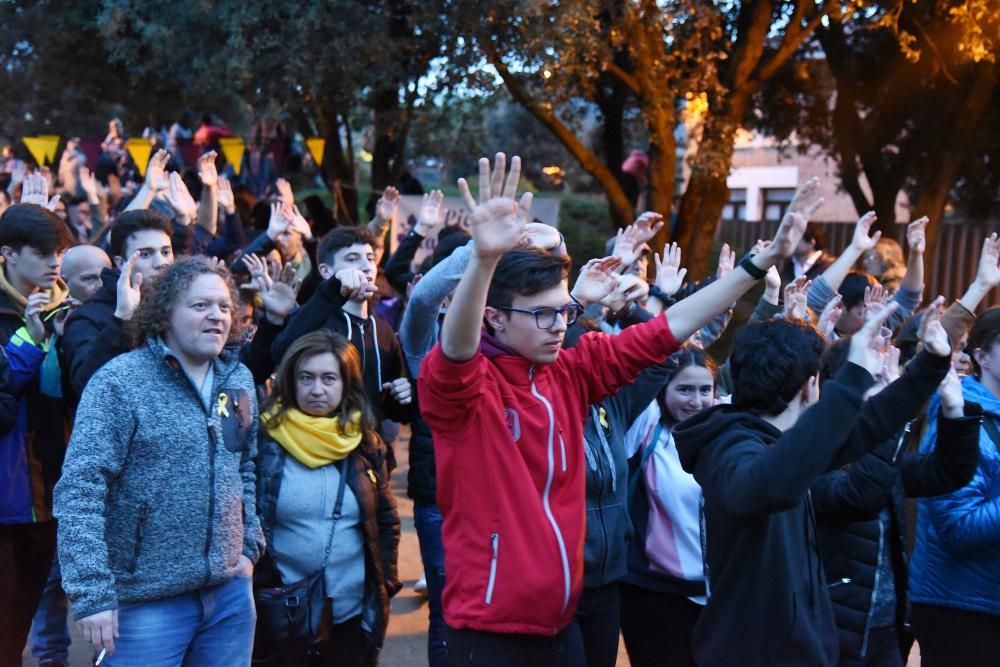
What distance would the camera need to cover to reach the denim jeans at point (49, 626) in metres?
4.91

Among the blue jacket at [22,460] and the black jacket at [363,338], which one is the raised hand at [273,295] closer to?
the black jacket at [363,338]

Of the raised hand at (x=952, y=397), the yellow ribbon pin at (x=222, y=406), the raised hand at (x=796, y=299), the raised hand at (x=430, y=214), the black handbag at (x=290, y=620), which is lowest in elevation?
the black handbag at (x=290, y=620)

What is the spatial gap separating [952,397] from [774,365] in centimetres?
80

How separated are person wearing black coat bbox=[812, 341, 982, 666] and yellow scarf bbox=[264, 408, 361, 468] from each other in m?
1.76

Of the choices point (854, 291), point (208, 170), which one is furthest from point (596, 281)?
point (208, 170)

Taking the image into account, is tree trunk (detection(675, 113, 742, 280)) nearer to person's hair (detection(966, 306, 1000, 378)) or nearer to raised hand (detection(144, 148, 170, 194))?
raised hand (detection(144, 148, 170, 194))

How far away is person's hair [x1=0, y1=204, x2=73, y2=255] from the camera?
4.47 m

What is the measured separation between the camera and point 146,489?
349cm

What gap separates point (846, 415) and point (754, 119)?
14.2m

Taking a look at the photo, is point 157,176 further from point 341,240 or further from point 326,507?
point 326,507

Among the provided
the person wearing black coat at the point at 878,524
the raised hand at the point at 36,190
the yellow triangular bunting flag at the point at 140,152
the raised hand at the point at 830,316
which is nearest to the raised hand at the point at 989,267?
the raised hand at the point at 830,316

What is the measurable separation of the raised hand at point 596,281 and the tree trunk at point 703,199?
27.2 ft

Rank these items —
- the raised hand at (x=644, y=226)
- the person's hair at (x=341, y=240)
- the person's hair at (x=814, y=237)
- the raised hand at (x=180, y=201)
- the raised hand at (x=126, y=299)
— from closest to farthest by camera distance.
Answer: the raised hand at (x=126, y=299)
the raised hand at (x=644, y=226)
the person's hair at (x=341, y=240)
the raised hand at (x=180, y=201)
the person's hair at (x=814, y=237)

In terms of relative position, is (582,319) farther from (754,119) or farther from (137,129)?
(137,129)
